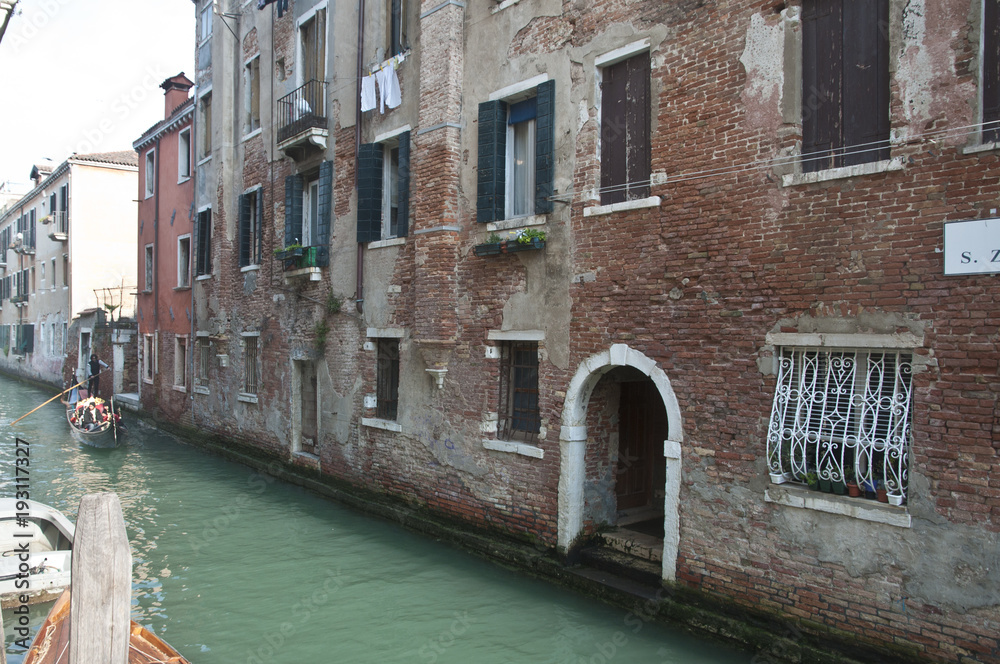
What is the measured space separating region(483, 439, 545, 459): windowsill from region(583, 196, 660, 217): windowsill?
2.70 m

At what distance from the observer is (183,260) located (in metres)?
19.6

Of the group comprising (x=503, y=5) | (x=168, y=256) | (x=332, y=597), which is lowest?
(x=332, y=597)

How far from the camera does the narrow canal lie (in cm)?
648

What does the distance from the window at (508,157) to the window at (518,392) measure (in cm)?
163

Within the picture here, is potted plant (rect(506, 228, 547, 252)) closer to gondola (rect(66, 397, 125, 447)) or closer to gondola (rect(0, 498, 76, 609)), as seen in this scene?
gondola (rect(0, 498, 76, 609))

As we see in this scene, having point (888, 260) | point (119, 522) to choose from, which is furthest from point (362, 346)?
point (119, 522)

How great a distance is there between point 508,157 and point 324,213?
4.54 meters

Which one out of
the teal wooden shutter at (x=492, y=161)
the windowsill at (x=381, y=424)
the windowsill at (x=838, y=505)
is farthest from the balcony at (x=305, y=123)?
the windowsill at (x=838, y=505)

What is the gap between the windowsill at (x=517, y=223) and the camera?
329 inches

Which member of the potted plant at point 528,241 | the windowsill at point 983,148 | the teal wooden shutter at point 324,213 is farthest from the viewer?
the teal wooden shutter at point 324,213

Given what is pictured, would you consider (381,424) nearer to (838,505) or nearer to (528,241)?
(528,241)

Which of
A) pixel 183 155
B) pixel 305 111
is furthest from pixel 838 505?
pixel 183 155

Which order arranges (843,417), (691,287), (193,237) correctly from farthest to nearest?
(193,237) < (691,287) < (843,417)

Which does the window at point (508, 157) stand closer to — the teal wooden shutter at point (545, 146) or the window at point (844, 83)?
the teal wooden shutter at point (545, 146)
